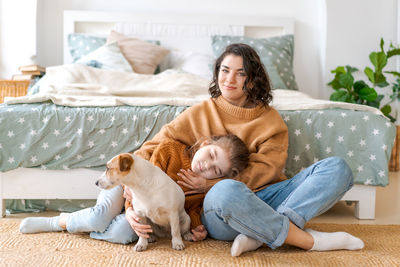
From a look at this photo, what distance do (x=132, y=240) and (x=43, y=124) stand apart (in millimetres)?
678

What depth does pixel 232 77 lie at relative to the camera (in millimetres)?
1687

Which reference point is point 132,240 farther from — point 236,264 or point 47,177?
point 47,177

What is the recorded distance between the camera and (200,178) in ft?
4.96

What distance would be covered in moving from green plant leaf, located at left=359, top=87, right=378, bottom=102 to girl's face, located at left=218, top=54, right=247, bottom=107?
1.91 m

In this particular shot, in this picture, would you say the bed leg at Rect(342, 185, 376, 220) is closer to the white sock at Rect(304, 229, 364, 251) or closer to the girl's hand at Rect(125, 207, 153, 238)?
the white sock at Rect(304, 229, 364, 251)

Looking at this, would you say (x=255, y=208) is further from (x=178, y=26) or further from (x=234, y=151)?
(x=178, y=26)

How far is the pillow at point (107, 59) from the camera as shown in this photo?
9.86 feet

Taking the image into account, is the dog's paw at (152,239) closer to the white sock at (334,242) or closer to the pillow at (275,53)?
the white sock at (334,242)

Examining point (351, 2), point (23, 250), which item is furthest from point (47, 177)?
point (351, 2)

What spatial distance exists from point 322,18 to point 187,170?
2.60 m

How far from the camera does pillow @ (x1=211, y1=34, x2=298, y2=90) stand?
3.11m

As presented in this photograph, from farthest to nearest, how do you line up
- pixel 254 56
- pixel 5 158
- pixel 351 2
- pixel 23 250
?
1. pixel 351 2
2. pixel 5 158
3. pixel 254 56
4. pixel 23 250

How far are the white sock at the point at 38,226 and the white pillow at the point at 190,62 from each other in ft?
5.89

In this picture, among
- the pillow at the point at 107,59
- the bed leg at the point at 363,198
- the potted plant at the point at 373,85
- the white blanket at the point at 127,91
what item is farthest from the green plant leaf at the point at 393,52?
the pillow at the point at 107,59
